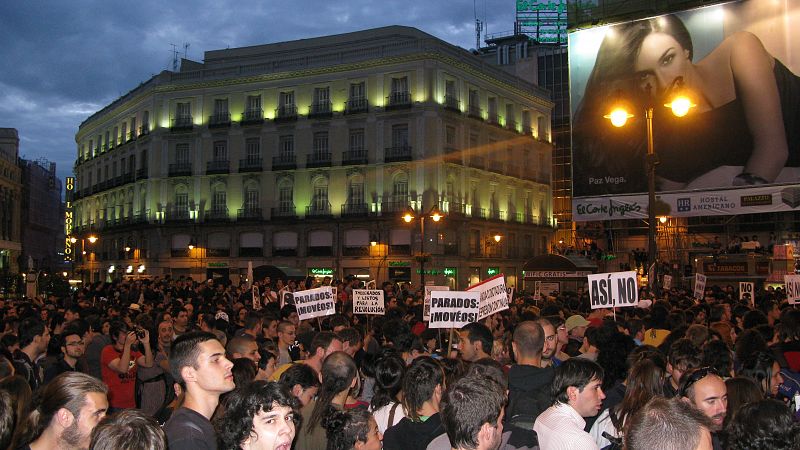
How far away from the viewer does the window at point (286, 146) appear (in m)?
51.9

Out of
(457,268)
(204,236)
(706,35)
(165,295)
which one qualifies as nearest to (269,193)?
(204,236)

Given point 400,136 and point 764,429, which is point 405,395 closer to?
point 764,429

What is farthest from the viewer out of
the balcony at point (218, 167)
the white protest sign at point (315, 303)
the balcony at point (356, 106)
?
the balcony at point (218, 167)

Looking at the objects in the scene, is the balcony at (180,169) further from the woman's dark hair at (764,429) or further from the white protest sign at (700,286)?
the woman's dark hair at (764,429)

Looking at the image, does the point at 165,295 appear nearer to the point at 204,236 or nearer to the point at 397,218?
the point at 397,218

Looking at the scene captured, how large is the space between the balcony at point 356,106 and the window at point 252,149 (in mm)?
7372

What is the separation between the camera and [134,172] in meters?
58.6

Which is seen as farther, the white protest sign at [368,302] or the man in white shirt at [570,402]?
the white protest sign at [368,302]

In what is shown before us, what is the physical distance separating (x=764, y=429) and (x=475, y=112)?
1884 inches

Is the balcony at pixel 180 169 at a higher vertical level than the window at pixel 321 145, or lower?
lower

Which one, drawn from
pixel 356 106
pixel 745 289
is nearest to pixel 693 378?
pixel 745 289

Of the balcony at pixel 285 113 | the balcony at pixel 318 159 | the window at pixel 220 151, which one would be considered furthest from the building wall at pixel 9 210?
the balcony at pixel 318 159

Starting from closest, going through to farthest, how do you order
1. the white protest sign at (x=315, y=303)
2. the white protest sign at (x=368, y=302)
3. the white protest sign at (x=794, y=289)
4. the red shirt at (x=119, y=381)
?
the red shirt at (x=119, y=381) → the white protest sign at (x=315, y=303) → the white protest sign at (x=794, y=289) → the white protest sign at (x=368, y=302)

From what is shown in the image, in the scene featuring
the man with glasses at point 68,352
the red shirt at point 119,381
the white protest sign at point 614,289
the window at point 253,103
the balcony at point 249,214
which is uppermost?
the window at point 253,103
